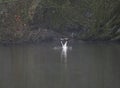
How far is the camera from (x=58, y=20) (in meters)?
42.3

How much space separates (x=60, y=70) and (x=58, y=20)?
68.7 ft

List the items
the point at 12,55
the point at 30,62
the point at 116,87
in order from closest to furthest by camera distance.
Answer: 1. the point at 116,87
2. the point at 30,62
3. the point at 12,55

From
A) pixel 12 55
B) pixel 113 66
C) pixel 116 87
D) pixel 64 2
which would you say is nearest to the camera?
pixel 116 87

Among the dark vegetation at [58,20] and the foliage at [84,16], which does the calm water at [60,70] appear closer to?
the foliage at [84,16]

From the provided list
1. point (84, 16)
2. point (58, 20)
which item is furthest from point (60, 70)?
point (58, 20)

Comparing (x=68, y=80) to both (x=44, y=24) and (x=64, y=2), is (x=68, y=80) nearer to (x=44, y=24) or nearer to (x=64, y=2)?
(x=64, y=2)

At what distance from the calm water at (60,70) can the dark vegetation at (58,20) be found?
883 cm

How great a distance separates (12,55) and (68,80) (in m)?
11.7

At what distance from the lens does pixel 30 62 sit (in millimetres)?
25516

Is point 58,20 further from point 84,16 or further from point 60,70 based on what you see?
point 60,70

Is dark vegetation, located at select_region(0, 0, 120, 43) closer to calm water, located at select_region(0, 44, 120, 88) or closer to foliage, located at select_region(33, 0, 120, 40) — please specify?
foliage, located at select_region(33, 0, 120, 40)

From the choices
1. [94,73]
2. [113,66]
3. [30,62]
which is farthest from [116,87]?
[30,62]

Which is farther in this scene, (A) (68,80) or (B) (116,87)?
(A) (68,80)

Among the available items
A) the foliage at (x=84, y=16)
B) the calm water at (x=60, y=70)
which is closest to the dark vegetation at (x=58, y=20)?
the foliage at (x=84, y=16)
